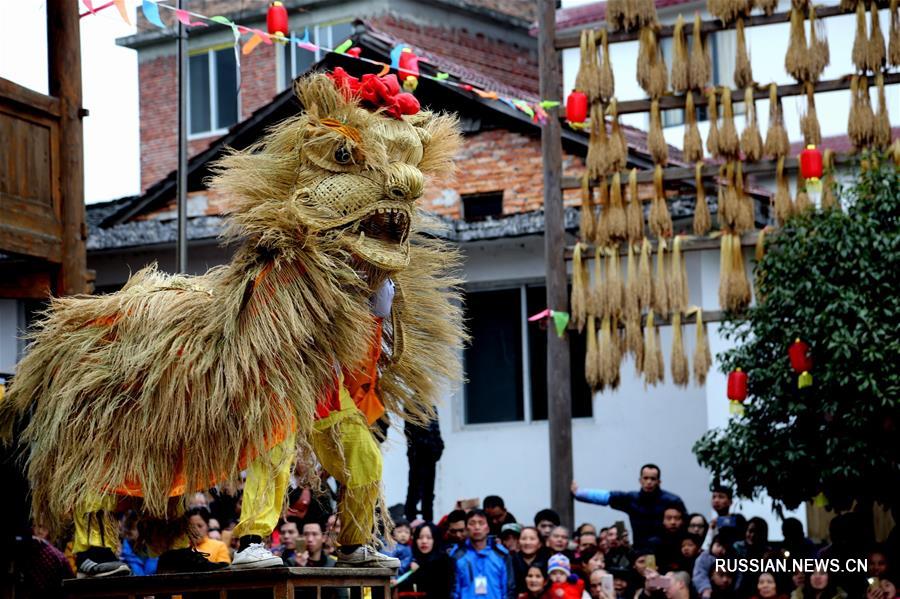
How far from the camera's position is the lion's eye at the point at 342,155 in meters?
5.67

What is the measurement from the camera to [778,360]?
1046 centimetres

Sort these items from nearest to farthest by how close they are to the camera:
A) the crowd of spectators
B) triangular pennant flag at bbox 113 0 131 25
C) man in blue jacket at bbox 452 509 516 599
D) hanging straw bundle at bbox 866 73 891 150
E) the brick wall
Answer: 1. triangular pennant flag at bbox 113 0 131 25
2. the crowd of spectators
3. man in blue jacket at bbox 452 509 516 599
4. hanging straw bundle at bbox 866 73 891 150
5. the brick wall

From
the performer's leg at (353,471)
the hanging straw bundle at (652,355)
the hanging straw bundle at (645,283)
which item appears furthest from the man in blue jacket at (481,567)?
the performer's leg at (353,471)

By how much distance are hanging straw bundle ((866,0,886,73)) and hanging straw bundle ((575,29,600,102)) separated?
212 centimetres

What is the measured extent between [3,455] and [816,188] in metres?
7.18

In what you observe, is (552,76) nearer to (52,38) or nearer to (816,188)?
(816,188)

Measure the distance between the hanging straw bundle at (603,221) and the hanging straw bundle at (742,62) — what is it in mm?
1321

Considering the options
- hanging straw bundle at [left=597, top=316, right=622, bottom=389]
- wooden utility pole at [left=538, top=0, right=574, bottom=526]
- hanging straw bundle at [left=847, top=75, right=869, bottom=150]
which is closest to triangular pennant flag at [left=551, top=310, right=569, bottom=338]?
wooden utility pole at [left=538, top=0, right=574, bottom=526]

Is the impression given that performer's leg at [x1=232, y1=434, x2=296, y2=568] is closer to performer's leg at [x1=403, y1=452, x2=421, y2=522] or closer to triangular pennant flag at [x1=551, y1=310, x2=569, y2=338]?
performer's leg at [x1=403, y1=452, x2=421, y2=522]

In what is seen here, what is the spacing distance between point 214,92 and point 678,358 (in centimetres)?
1096

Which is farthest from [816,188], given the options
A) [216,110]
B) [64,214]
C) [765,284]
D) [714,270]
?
[216,110]

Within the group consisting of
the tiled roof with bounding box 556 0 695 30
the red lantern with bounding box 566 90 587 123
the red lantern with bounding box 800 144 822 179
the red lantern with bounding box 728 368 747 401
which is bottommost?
the red lantern with bounding box 728 368 747 401

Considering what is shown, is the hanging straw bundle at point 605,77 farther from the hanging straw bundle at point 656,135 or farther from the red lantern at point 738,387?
the red lantern at point 738,387

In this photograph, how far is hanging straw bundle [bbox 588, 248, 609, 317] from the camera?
12031 mm
